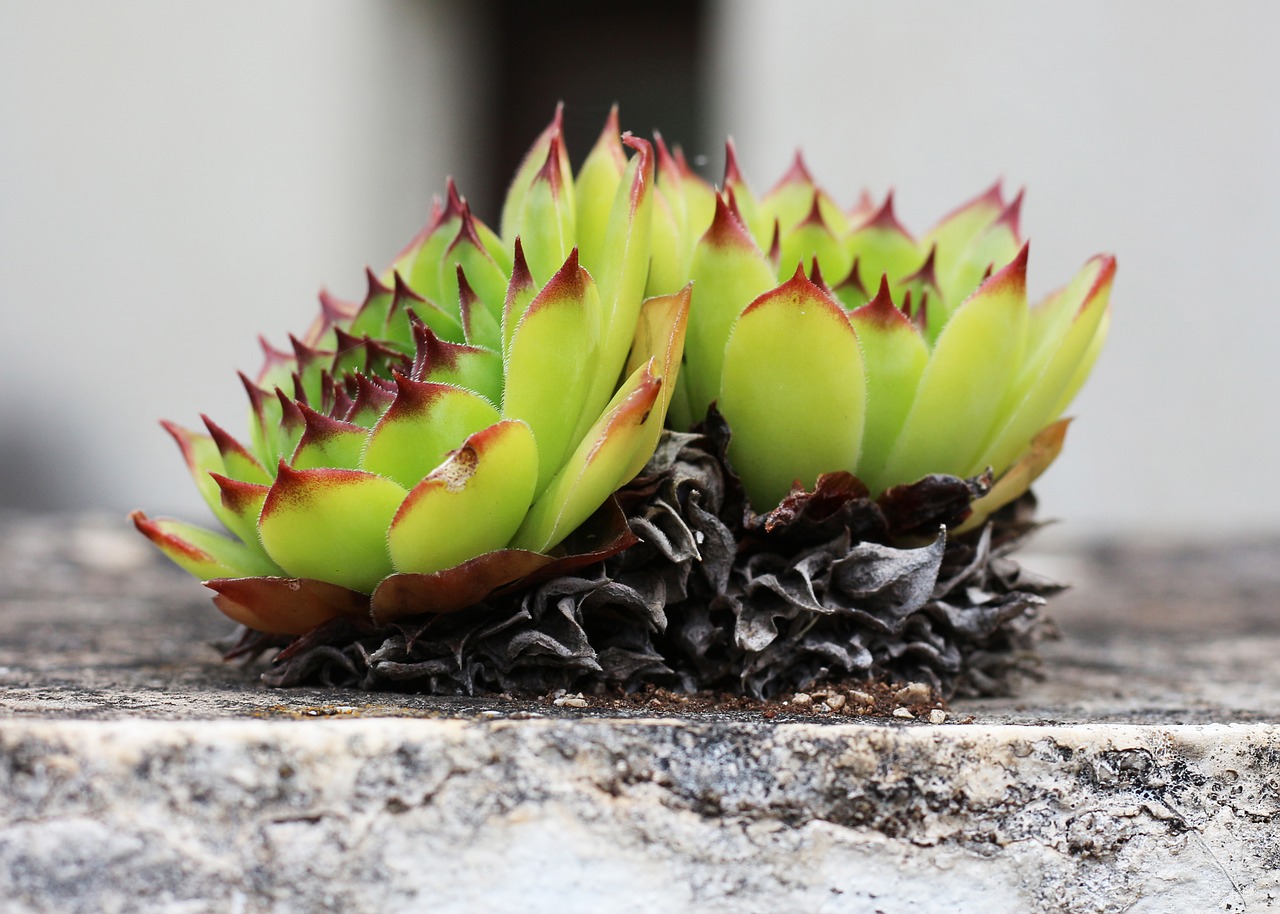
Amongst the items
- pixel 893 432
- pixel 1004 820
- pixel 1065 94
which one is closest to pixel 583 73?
pixel 1065 94

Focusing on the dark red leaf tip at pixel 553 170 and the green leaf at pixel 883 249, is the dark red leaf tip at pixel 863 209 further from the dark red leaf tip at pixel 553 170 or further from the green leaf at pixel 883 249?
the dark red leaf tip at pixel 553 170

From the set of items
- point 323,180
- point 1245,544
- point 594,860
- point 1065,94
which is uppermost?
point 1065,94

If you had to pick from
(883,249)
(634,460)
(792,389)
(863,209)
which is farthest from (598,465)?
(863,209)

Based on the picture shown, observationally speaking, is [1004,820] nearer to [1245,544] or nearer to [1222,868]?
[1222,868]

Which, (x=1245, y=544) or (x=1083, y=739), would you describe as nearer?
(x=1083, y=739)

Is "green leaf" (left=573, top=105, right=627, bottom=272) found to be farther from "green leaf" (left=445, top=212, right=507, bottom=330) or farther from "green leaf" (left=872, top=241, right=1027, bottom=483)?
"green leaf" (left=872, top=241, right=1027, bottom=483)

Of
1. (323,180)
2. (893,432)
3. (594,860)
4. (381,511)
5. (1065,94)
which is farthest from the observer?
(323,180)
